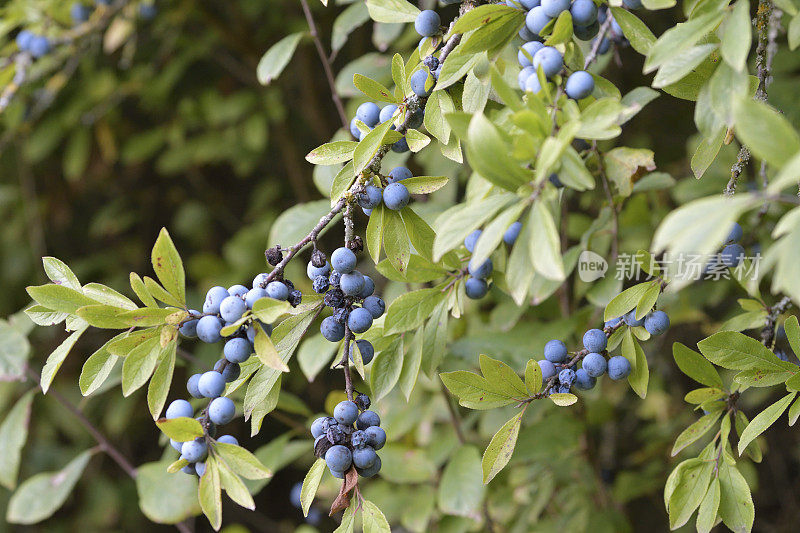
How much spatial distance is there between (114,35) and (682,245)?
164 centimetres

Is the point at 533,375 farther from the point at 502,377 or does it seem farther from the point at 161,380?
the point at 161,380

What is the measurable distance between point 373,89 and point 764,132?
16.5 inches

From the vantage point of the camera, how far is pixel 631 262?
44.7 inches

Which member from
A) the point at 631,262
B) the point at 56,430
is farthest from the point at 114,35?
the point at 56,430

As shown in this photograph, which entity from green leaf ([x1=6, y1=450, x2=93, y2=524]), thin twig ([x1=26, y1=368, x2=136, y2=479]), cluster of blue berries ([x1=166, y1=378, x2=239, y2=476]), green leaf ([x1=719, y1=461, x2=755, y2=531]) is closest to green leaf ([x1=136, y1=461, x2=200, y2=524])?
thin twig ([x1=26, y1=368, x2=136, y2=479])

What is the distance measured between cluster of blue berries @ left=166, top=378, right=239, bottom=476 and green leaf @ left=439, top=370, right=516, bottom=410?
0.25m

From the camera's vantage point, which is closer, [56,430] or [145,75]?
[145,75]

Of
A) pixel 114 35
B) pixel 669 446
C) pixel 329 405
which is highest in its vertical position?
pixel 114 35

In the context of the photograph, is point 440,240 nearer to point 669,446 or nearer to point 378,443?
point 378,443

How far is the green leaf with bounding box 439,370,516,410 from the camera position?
802 millimetres

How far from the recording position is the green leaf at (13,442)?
1324mm

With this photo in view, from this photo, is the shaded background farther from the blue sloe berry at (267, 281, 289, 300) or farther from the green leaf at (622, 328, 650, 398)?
the blue sloe berry at (267, 281, 289, 300)

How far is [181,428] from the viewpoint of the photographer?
2.22ft

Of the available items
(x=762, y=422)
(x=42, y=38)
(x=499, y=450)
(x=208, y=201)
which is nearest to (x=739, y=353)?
(x=762, y=422)
